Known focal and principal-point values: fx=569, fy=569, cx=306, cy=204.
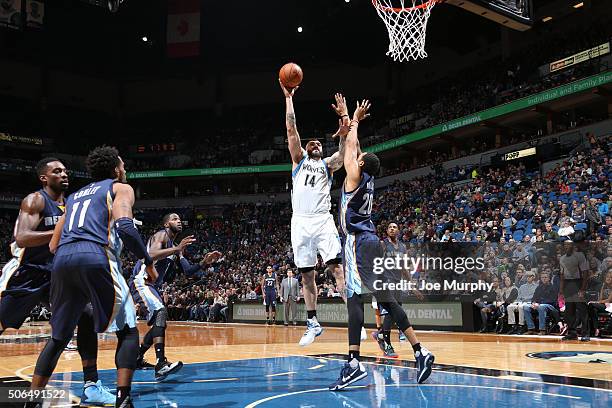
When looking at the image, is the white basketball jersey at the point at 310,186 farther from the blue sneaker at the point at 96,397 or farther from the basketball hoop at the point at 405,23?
the basketball hoop at the point at 405,23

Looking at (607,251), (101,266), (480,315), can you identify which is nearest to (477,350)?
(607,251)

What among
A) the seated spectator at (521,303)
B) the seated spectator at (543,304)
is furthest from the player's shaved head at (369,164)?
the seated spectator at (521,303)

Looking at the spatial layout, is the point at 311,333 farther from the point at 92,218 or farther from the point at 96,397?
the point at 92,218

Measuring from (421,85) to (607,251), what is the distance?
25316 millimetres

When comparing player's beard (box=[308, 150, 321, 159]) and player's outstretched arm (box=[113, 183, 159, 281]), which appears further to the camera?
player's beard (box=[308, 150, 321, 159])

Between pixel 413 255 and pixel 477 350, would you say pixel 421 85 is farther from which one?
→ pixel 477 350

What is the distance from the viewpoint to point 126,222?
3.61 metres

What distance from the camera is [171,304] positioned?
23.2 m

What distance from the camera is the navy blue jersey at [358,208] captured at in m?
5.28

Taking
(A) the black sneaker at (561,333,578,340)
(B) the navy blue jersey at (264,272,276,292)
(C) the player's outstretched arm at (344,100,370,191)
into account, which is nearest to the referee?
(A) the black sneaker at (561,333,578,340)

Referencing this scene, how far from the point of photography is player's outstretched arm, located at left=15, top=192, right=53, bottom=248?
3.99 metres

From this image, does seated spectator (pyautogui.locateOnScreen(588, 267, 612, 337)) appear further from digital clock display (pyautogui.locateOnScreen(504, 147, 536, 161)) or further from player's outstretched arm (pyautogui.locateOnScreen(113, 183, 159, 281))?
digital clock display (pyautogui.locateOnScreen(504, 147, 536, 161))

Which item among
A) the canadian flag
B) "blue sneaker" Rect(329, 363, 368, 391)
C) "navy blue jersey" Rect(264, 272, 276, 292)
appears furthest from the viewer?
the canadian flag

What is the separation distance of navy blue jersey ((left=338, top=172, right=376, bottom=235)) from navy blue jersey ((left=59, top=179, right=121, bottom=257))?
7.28ft
